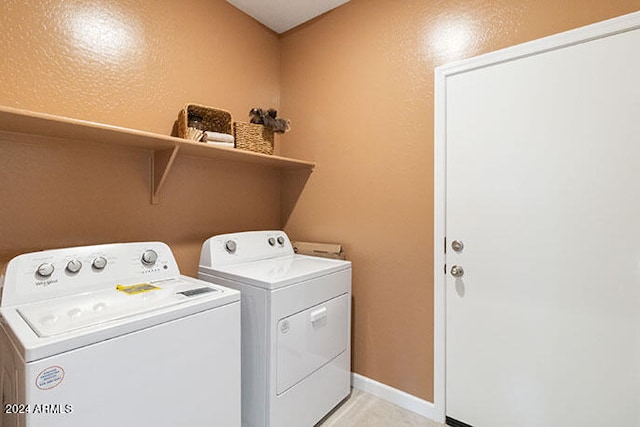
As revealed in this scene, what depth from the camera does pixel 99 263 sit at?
4.19 ft

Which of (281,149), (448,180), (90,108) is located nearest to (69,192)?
(90,108)

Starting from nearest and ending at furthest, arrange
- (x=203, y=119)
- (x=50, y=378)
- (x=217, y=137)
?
1. (x=50, y=378)
2. (x=217, y=137)
3. (x=203, y=119)

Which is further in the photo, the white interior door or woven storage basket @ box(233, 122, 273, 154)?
woven storage basket @ box(233, 122, 273, 154)

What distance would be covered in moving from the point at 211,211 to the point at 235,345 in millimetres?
986

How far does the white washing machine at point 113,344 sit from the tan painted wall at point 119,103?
0.29 m

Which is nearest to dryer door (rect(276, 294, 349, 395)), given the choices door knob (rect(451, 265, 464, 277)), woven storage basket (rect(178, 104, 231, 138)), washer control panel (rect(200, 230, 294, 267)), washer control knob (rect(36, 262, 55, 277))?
washer control panel (rect(200, 230, 294, 267))

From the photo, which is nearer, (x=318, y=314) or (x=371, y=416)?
(x=318, y=314)

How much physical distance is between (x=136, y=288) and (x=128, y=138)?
2.23 ft

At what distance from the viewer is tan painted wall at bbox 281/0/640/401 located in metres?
1.69

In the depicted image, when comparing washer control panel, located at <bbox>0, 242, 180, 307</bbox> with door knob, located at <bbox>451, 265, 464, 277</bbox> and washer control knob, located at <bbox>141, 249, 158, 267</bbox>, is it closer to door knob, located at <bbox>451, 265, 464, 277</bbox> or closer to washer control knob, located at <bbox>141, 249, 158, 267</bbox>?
washer control knob, located at <bbox>141, 249, 158, 267</bbox>

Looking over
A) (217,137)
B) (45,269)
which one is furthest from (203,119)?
(45,269)

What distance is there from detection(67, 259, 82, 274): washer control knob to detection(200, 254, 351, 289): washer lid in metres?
0.57

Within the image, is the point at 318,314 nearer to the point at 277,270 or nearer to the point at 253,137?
the point at 277,270

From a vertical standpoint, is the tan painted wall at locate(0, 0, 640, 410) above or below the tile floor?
above
